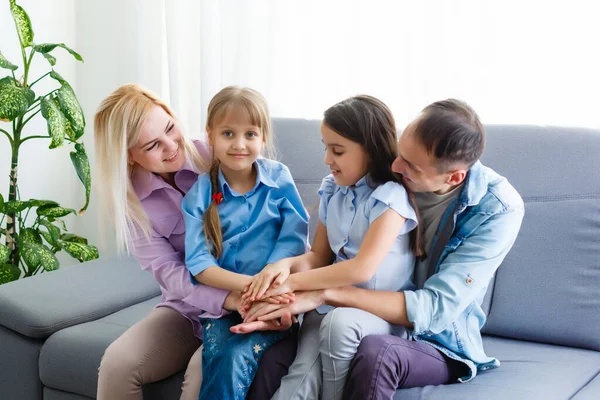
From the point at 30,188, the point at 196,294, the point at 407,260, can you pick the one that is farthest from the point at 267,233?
the point at 30,188

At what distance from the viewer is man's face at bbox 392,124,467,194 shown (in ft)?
5.21

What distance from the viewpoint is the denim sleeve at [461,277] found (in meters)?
1.64

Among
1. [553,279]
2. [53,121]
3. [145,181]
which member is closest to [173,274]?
[145,181]

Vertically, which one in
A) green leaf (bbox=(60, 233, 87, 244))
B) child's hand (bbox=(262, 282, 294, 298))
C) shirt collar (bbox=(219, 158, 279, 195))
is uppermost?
shirt collar (bbox=(219, 158, 279, 195))

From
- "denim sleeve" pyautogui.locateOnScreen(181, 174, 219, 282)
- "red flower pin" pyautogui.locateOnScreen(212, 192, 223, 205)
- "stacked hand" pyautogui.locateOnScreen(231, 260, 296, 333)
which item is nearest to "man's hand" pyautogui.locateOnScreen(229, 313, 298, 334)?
"stacked hand" pyautogui.locateOnScreen(231, 260, 296, 333)

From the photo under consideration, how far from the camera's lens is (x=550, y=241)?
77.5 inches

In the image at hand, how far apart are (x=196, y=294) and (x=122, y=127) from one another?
18.1 inches

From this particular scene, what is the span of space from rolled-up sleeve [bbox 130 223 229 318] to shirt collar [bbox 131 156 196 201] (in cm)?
11

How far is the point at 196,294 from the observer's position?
6.00ft

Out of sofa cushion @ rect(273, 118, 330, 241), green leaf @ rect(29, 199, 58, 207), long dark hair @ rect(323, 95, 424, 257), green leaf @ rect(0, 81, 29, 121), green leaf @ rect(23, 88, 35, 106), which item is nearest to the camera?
long dark hair @ rect(323, 95, 424, 257)

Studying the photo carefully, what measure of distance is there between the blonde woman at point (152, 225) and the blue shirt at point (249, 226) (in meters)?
0.09

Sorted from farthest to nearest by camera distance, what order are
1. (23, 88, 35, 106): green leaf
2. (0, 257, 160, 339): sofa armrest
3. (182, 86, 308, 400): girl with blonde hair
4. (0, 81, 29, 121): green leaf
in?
(23, 88, 35, 106): green leaf, (0, 81, 29, 121): green leaf, (0, 257, 160, 339): sofa armrest, (182, 86, 308, 400): girl with blonde hair

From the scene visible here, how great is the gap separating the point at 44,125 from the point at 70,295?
148 centimetres

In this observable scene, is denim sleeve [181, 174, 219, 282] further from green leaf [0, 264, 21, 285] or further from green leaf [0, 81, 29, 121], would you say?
green leaf [0, 264, 21, 285]
